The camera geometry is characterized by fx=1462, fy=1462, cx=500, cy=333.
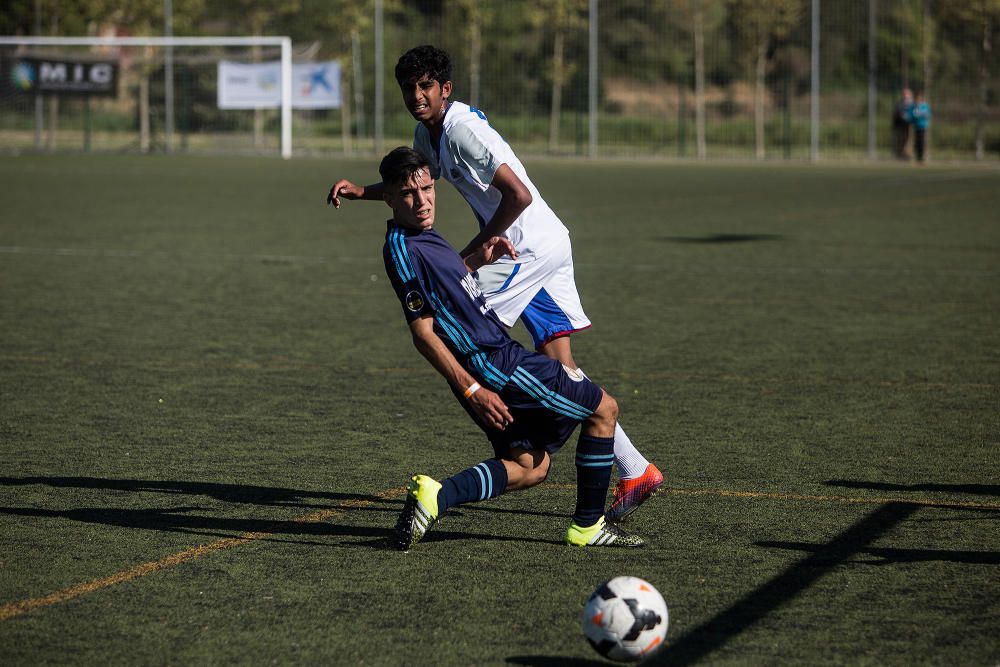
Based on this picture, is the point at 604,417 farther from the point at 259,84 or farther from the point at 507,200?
the point at 259,84

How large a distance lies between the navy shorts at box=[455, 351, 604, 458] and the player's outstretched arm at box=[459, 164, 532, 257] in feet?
2.16

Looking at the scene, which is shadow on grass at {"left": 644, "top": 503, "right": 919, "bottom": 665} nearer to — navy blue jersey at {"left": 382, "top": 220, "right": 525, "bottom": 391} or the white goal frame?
navy blue jersey at {"left": 382, "top": 220, "right": 525, "bottom": 391}

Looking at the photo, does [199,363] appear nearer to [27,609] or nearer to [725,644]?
[27,609]

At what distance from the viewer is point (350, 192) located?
5.59 metres

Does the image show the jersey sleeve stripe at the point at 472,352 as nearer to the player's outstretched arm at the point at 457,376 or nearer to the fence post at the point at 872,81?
the player's outstretched arm at the point at 457,376

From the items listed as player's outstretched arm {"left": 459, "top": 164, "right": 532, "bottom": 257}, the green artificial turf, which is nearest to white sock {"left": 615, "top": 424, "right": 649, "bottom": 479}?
the green artificial turf

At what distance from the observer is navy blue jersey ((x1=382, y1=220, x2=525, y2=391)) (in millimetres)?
4840

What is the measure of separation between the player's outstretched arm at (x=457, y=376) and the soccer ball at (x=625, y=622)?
0.92 meters

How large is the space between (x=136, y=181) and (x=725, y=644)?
2710 centimetres

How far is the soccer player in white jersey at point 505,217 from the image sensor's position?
549 cm

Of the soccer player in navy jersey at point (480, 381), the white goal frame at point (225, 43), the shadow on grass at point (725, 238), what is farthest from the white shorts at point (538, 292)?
the white goal frame at point (225, 43)

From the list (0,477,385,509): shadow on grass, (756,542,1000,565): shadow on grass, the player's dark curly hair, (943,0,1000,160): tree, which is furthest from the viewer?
(943,0,1000,160): tree

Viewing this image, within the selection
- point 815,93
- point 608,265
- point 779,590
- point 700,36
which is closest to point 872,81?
point 815,93

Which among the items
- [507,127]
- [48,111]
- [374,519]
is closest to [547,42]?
[507,127]
